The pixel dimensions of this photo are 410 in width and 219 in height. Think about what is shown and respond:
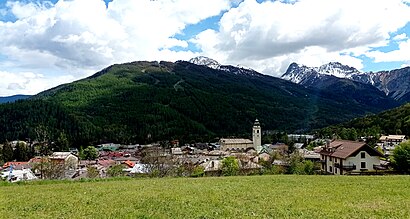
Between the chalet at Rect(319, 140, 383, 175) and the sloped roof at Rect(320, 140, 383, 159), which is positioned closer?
the chalet at Rect(319, 140, 383, 175)

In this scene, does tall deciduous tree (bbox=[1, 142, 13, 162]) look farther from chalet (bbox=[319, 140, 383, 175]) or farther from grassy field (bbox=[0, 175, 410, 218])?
grassy field (bbox=[0, 175, 410, 218])

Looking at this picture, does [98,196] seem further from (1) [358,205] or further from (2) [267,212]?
(1) [358,205]

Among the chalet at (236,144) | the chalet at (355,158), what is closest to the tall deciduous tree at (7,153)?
the chalet at (236,144)

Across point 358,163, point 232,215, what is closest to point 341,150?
point 358,163

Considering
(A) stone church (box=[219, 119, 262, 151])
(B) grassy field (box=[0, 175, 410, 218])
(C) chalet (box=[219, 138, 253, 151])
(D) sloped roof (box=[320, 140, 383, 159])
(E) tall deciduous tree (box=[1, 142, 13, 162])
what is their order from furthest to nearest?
(A) stone church (box=[219, 119, 262, 151]) → (C) chalet (box=[219, 138, 253, 151]) → (E) tall deciduous tree (box=[1, 142, 13, 162]) → (D) sloped roof (box=[320, 140, 383, 159]) → (B) grassy field (box=[0, 175, 410, 218])

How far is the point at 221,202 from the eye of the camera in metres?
19.4

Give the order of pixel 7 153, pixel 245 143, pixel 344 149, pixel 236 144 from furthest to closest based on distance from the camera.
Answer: pixel 245 143 → pixel 236 144 → pixel 7 153 → pixel 344 149

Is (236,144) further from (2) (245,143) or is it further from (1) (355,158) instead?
(1) (355,158)

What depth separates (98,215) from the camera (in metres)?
16.4

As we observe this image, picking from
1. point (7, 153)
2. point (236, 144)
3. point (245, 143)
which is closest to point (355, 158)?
point (236, 144)

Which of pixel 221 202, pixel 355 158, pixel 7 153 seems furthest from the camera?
pixel 7 153

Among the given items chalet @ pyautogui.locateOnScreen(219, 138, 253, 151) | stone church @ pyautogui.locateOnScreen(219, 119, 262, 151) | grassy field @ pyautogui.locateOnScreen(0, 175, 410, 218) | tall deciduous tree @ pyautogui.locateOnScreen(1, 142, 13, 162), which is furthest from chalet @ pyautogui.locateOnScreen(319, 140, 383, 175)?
tall deciduous tree @ pyautogui.locateOnScreen(1, 142, 13, 162)

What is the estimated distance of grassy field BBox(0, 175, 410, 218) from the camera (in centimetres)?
1652

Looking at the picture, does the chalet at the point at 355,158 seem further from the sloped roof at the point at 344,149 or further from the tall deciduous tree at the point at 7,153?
the tall deciduous tree at the point at 7,153
